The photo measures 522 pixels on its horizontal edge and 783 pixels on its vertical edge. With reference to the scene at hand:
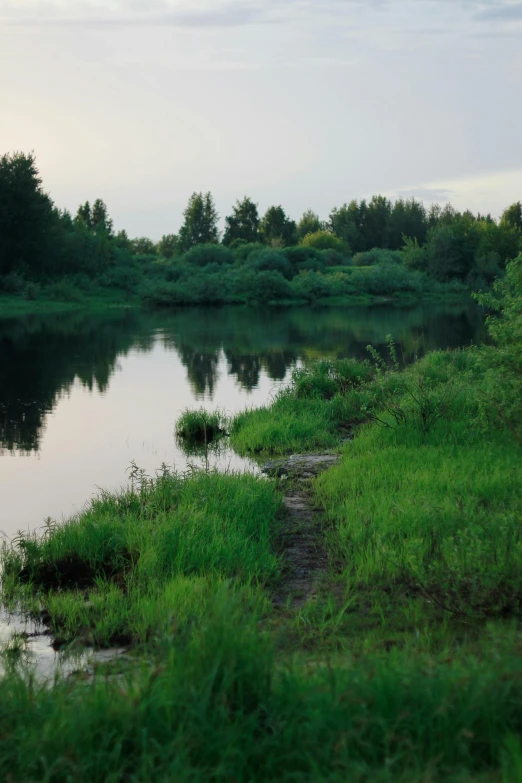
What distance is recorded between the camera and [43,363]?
26109 millimetres

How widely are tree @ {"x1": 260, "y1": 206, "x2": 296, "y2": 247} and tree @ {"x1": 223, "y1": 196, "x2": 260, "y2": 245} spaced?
1743 millimetres

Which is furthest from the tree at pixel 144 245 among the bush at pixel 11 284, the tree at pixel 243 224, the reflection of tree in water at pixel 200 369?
the reflection of tree in water at pixel 200 369

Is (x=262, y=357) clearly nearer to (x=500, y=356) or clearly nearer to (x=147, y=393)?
(x=147, y=393)

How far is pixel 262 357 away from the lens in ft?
92.2

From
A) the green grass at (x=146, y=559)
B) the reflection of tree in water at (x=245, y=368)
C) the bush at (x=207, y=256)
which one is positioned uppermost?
the bush at (x=207, y=256)

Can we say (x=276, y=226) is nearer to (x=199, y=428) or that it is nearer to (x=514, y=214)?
(x=514, y=214)

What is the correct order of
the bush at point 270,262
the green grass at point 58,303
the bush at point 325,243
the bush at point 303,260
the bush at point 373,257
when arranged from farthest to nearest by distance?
the bush at point 325,243
the bush at point 373,257
the bush at point 303,260
the bush at point 270,262
the green grass at point 58,303

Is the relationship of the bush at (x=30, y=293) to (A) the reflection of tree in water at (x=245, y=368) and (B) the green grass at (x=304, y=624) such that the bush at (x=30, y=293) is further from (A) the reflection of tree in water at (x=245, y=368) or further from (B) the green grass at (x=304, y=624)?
(B) the green grass at (x=304, y=624)

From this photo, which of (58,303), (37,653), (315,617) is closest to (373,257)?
A: (58,303)

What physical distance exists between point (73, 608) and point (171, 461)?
6.38 m

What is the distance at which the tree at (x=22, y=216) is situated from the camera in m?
55.3

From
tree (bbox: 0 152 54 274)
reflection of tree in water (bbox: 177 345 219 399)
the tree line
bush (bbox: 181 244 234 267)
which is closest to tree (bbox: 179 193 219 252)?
the tree line

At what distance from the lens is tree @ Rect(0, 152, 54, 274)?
55316mm

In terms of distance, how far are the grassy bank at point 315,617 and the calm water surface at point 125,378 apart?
1.51 meters
